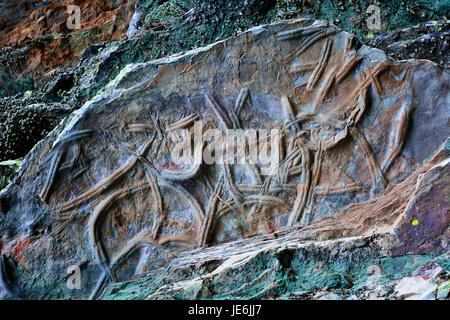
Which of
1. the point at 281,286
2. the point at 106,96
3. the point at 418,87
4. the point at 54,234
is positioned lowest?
the point at 281,286

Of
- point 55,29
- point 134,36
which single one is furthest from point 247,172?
point 55,29

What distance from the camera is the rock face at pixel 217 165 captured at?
3443 millimetres

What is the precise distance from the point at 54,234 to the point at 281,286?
5.29 feet

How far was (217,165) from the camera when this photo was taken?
3574mm

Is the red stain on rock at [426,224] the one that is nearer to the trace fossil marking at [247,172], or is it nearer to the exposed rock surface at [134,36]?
the trace fossil marking at [247,172]

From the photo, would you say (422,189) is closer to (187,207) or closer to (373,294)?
(373,294)

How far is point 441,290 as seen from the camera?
259cm

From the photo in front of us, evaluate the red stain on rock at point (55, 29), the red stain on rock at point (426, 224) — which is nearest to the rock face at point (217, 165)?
the red stain on rock at point (426, 224)

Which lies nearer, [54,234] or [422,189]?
[422,189]

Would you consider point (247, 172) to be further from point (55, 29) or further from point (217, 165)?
point (55, 29)

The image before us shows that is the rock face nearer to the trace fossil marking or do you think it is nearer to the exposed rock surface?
the trace fossil marking

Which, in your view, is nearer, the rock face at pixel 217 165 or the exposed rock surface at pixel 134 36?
the rock face at pixel 217 165

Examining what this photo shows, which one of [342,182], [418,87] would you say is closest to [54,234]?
[342,182]

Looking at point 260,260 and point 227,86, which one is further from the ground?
point 227,86
